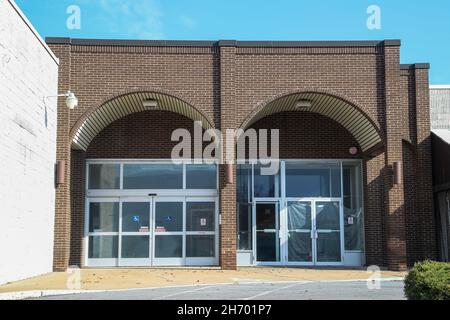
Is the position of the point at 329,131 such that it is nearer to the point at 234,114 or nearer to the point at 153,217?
the point at 234,114

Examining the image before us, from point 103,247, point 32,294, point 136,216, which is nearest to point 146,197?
point 136,216

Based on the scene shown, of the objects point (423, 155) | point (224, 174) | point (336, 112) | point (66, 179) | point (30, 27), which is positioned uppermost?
point (30, 27)

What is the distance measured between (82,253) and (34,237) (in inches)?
163

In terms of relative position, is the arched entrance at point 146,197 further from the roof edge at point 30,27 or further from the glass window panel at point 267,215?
the roof edge at point 30,27

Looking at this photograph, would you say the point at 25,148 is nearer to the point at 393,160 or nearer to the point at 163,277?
the point at 163,277

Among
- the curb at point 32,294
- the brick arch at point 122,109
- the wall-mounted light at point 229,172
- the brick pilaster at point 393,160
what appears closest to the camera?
the curb at point 32,294

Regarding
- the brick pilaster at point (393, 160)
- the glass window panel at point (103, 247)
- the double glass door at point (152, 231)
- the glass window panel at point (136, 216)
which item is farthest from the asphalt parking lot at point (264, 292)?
the glass window panel at point (103, 247)

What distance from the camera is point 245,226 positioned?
21.1 metres

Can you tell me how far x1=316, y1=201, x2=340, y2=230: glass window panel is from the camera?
21219 mm

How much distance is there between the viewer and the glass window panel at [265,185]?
835 inches

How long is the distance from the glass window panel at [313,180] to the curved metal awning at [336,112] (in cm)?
133

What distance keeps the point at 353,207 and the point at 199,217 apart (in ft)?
16.8

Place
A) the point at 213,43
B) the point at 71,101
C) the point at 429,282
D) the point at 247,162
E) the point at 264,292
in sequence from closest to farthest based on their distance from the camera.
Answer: the point at 429,282 < the point at 264,292 < the point at 71,101 < the point at 213,43 < the point at 247,162

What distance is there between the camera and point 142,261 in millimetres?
20719
